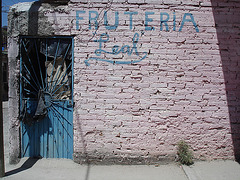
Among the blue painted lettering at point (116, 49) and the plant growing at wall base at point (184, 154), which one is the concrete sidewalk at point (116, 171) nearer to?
the plant growing at wall base at point (184, 154)

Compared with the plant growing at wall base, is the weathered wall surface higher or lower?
higher

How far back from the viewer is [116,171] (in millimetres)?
3523

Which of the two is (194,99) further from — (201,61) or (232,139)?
(232,139)

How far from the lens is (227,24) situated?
12.3ft

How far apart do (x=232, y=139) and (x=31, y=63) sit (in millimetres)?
4241

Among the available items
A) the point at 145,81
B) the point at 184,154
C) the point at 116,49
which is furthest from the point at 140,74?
the point at 184,154

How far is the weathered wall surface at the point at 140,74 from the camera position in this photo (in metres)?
3.71

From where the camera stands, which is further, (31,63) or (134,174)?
(31,63)

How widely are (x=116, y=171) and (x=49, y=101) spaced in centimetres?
184

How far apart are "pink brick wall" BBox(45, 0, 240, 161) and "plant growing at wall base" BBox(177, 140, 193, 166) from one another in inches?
4.1

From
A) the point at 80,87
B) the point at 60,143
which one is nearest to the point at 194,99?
the point at 80,87

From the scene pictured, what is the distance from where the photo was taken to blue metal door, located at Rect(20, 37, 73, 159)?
382 cm

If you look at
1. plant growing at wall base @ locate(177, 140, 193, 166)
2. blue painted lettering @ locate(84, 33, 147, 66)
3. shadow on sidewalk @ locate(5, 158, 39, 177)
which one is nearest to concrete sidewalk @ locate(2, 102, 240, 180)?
shadow on sidewalk @ locate(5, 158, 39, 177)

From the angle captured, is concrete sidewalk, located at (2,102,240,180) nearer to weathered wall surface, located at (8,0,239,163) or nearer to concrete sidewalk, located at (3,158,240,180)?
concrete sidewalk, located at (3,158,240,180)
